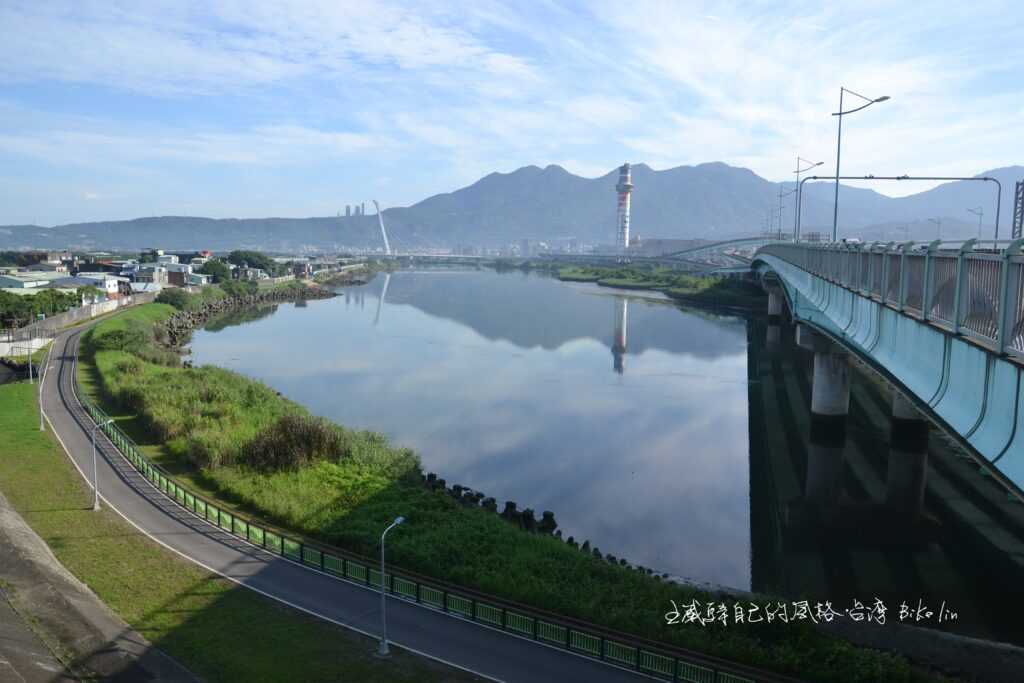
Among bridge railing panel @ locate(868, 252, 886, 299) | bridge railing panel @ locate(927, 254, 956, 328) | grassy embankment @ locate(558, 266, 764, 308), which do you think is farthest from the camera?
grassy embankment @ locate(558, 266, 764, 308)

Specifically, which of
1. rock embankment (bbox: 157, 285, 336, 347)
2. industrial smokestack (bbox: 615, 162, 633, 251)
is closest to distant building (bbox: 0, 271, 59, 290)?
rock embankment (bbox: 157, 285, 336, 347)

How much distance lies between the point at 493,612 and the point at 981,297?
654 cm

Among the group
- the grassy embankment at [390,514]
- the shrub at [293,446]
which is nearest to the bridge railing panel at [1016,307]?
the grassy embankment at [390,514]

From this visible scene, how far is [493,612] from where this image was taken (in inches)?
391

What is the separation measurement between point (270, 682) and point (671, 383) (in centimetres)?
2311

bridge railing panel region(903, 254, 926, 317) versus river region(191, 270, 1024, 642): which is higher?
bridge railing panel region(903, 254, 926, 317)

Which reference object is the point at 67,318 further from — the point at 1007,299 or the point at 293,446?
the point at 1007,299

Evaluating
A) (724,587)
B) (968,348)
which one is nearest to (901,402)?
(724,587)

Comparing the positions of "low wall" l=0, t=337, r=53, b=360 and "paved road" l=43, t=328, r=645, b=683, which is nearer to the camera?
"paved road" l=43, t=328, r=645, b=683

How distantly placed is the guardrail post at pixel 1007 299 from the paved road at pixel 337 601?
16.6 feet

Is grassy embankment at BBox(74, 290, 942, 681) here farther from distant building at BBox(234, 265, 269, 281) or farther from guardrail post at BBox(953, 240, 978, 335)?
distant building at BBox(234, 265, 269, 281)

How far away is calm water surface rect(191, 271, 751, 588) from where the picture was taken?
616 inches

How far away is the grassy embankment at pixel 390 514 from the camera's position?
30.6ft

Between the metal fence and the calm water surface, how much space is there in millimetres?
5497
